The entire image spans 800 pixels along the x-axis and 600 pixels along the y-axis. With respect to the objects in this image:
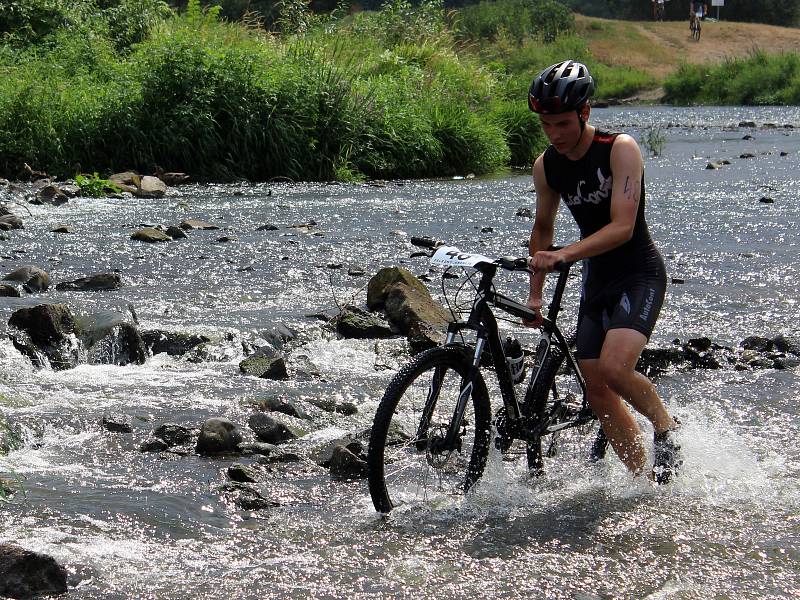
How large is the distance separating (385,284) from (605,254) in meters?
5.22

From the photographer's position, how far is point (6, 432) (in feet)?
23.6

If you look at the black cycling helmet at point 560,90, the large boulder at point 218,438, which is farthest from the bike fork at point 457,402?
the large boulder at point 218,438

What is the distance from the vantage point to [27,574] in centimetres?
481

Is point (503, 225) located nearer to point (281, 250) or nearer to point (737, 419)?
point (281, 250)

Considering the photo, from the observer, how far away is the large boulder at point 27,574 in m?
4.77

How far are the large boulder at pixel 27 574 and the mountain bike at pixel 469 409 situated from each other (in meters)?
1.54

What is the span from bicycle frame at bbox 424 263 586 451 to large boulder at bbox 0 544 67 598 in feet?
6.09

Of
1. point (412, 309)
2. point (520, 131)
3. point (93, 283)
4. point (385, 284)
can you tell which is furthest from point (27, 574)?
point (520, 131)

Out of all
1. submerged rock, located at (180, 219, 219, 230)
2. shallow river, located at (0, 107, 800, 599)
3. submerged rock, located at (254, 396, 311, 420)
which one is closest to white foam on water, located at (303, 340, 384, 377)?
shallow river, located at (0, 107, 800, 599)

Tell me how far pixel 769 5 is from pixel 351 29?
81.9 metres

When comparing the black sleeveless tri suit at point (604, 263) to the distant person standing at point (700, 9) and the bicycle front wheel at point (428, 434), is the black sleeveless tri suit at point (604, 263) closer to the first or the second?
the bicycle front wheel at point (428, 434)

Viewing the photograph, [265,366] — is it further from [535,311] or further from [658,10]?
[658,10]

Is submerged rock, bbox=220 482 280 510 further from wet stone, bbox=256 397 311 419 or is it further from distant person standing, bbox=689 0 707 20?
distant person standing, bbox=689 0 707 20

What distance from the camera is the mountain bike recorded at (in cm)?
560
